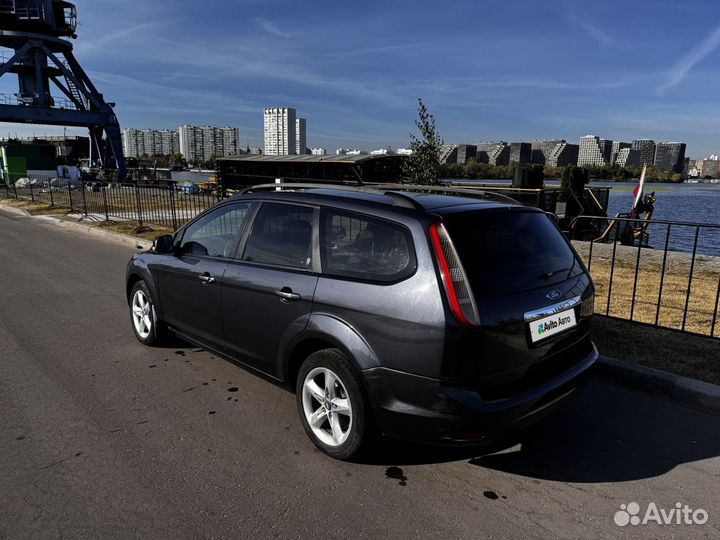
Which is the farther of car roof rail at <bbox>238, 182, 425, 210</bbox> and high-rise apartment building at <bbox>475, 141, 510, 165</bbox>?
high-rise apartment building at <bbox>475, 141, 510, 165</bbox>

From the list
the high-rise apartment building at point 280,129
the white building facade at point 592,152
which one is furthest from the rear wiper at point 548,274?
the high-rise apartment building at point 280,129

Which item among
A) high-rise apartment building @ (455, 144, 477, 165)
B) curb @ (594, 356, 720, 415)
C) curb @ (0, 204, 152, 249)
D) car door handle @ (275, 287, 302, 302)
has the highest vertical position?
high-rise apartment building @ (455, 144, 477, 165)

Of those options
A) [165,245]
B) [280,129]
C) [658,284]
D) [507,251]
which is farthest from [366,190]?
[280,129]

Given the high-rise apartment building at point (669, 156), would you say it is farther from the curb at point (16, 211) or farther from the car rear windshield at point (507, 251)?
the car rear windshield at point (507, 251)

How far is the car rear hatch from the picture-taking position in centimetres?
257

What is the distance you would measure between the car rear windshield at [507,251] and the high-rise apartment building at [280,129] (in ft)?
294

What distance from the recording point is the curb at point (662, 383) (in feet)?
12.4

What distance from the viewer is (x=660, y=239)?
65.5 ft

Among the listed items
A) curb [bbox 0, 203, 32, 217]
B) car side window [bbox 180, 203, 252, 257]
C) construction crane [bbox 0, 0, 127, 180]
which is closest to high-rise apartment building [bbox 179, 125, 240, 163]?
construction crane [bbox 0, 0, 127, 180]

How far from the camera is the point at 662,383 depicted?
398cm

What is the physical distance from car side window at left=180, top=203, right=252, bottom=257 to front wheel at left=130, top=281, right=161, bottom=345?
0.89 meters

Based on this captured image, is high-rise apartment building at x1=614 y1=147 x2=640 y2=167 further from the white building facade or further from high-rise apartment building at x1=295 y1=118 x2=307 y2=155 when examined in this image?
high-rise apartment building at x1=295 y1=118 x2=307 y2=155

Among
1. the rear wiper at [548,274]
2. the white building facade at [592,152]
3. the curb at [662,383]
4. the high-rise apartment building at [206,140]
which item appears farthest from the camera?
the high-rise apartment building at [206,140]

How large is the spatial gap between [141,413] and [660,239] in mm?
21581
